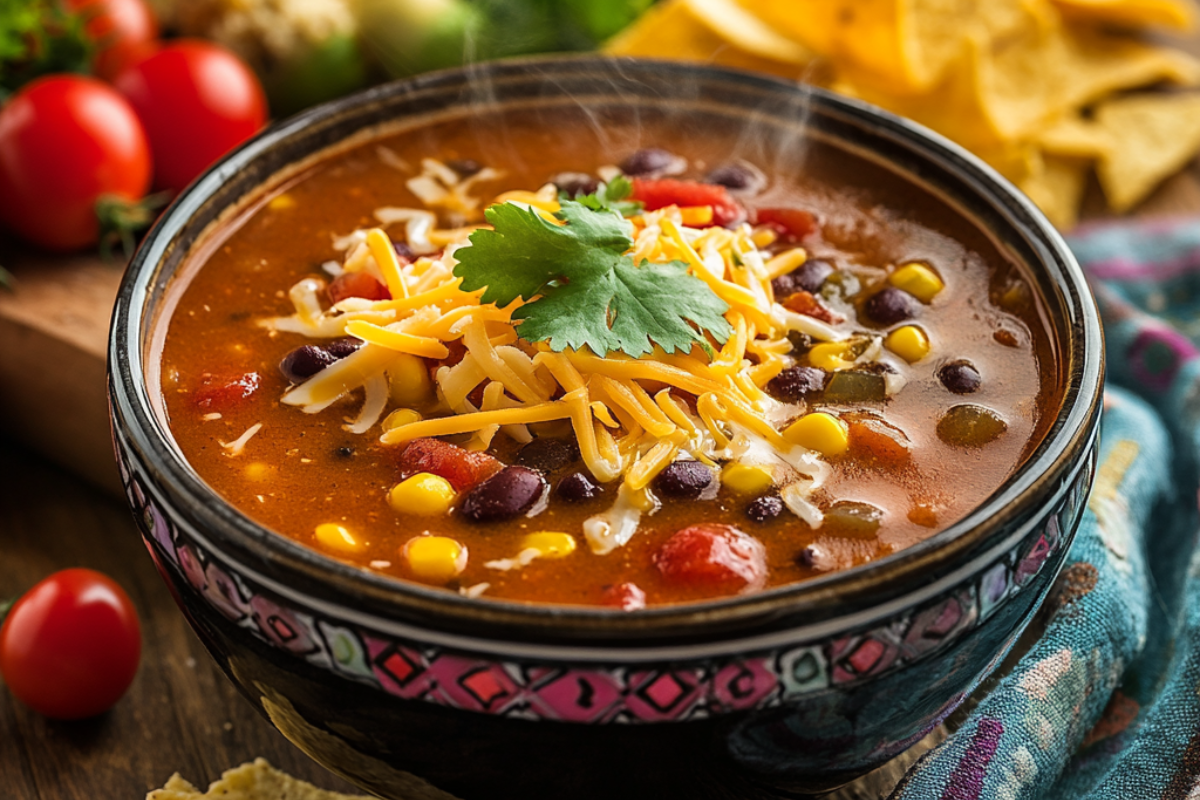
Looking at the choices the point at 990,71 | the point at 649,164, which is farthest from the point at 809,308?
the point at 990,71

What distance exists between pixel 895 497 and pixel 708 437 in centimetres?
35

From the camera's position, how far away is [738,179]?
3.36 meters

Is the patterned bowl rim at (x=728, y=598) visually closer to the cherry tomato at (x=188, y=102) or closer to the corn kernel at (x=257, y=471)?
the corn kernel at (x=257, y=471)

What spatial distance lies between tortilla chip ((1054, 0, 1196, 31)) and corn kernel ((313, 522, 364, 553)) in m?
3.98

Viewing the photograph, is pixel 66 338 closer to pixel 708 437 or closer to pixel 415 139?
pixel 415 139

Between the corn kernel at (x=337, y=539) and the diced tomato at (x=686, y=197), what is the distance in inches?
47.3

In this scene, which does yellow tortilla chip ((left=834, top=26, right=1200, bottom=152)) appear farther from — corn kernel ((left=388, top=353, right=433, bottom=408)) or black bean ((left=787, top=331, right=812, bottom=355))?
corn kernel ((left=388, top=353, right=433, bottom=408))

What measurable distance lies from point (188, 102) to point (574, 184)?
1.83 m

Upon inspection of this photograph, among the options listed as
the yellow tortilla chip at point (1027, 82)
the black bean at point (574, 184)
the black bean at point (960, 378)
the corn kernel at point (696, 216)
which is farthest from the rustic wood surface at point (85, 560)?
the yellow tortilla chip at point (1027, 82)

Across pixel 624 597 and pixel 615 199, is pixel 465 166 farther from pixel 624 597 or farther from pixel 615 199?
pixel 624 597

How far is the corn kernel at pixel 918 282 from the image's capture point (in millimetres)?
2957

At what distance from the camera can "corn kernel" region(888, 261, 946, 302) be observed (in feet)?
9.70

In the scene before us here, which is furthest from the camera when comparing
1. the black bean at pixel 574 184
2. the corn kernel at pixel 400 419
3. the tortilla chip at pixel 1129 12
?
the tortilla chip at pixel 1129 12

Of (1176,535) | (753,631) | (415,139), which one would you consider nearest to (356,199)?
(415,139)
